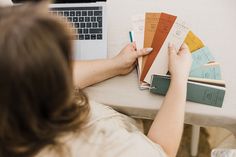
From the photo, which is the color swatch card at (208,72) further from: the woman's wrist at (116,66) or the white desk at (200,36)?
the woman's wrist at (116,66)

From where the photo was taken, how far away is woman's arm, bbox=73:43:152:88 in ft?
3.15

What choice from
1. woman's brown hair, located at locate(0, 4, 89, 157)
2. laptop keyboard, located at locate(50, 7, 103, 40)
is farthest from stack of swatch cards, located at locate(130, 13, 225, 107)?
woman's brown hair, located at locate(0, 4, 89, 157)

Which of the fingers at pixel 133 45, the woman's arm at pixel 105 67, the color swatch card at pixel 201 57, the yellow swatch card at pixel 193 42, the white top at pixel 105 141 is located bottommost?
the white top at pixel 105 141

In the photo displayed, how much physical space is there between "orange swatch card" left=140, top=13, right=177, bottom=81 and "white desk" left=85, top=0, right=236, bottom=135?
2.0 inches

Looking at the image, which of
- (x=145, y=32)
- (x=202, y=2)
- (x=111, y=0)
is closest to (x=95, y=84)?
(x=145, y=32)

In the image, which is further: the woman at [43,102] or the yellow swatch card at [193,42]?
the yellow swatch card at [193,42]

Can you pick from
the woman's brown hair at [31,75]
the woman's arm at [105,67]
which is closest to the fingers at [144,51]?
the woman's arm at [105,67]

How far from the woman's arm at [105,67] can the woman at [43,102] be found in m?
0.16

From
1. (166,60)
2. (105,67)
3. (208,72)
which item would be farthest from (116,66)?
(208,72)

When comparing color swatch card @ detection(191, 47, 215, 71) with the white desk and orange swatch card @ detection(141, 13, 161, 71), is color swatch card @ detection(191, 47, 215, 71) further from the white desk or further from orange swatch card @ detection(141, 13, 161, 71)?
orange swatch card @ detection(141, 13, 161, 71)

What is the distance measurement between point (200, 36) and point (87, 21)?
33 cm

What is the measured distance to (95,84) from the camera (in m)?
0.98

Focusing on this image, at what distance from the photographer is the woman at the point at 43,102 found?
18.8 inches

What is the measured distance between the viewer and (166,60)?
0.97 metres
